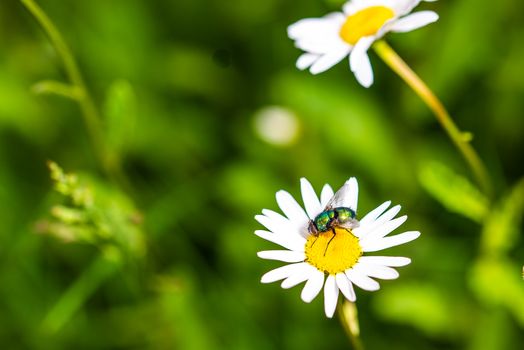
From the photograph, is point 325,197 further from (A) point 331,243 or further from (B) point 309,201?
(A) point 331,243

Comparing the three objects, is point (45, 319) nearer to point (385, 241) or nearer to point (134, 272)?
point (134, 272)

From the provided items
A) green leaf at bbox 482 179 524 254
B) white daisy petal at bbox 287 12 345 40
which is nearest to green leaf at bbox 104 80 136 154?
white daisy petal at bbox 287 12 345 40

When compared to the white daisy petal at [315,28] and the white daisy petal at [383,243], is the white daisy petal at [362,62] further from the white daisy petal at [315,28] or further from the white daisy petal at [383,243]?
the white daisy petal at [383,243]

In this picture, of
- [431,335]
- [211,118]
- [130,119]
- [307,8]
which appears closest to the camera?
[130,119]

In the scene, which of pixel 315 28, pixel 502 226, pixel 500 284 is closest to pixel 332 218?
pixel 315 28

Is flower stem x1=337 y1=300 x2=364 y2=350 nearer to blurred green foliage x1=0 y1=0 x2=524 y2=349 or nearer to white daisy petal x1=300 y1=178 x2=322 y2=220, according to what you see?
white daisy petal x1=300 y1=178 x2=322 y2=220

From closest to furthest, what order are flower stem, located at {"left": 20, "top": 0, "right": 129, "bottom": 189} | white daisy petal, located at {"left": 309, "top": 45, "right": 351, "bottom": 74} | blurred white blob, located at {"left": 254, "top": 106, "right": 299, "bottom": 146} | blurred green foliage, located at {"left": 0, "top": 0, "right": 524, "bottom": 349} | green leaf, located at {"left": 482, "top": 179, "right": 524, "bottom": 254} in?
white daisy petal, located at {"left": 309, "top": 45, "right": 351, "bottom": 74} < flower stem, located at {"left": 20, "top": 0, "right": 129, "bottom": 189} < green leaf, located at {"left": 482, "top": 179, "right": 524, "bottom": 254} < blurred green foliage, located at {"left": 0, "top": 0, "right": 524, "bottom": 349} < blurred white blob, located at {"left": 254, "top": 106, "right": 299, "bottom": 146}

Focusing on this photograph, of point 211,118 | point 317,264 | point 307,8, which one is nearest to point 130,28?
point 211,118
